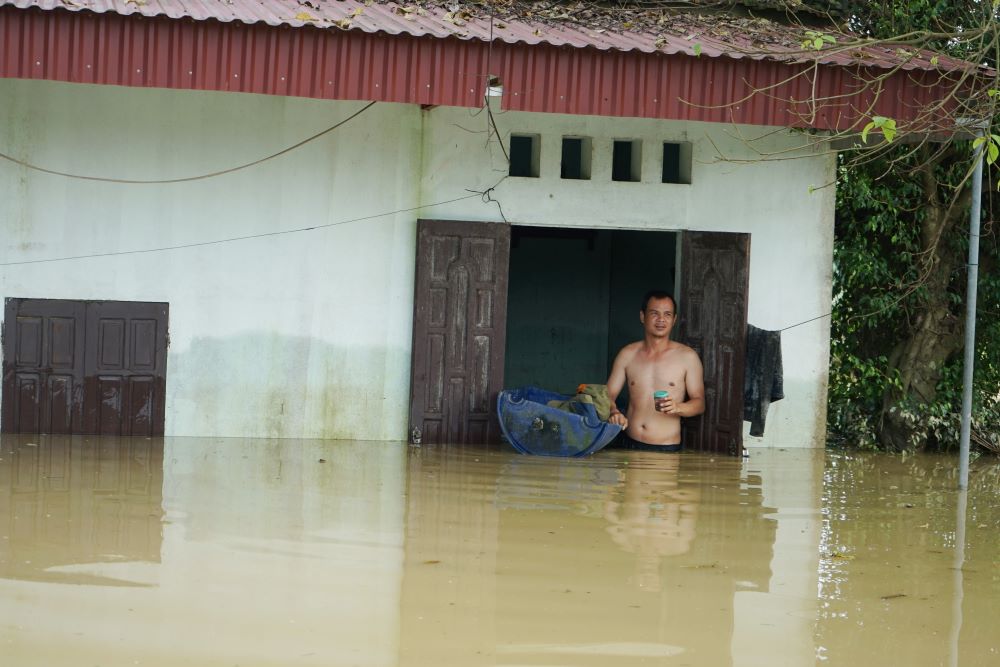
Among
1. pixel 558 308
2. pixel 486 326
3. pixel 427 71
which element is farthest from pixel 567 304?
pixel 427 71

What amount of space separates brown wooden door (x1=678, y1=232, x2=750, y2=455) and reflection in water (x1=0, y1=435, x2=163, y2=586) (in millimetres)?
4862

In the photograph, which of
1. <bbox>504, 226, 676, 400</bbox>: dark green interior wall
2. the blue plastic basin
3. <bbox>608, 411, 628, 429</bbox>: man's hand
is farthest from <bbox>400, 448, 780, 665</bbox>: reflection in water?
<bbox>504, 226, 676, 400</bbox>: dark green interior wall

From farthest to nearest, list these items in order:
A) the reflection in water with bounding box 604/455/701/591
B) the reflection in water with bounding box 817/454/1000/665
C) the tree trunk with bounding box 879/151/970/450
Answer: the tree trunk with bounding box 879/151/970/450 → the reflection in water with bounding box 604/455/701/591 → the reflection in water with bounding box 817/454/1000/665

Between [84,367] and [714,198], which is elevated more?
[714,198]

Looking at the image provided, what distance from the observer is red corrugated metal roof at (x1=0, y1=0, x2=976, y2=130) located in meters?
9.09

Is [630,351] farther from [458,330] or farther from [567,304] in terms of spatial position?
[567,304]

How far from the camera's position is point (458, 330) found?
1096 centimetres

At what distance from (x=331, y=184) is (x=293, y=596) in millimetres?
5864

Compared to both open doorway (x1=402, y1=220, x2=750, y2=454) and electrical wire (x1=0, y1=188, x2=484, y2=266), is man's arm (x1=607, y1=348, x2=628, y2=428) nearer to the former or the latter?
open doorway (x1=402, y1=220, x2=750, y2=454)

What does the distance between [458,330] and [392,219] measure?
1.17 meters

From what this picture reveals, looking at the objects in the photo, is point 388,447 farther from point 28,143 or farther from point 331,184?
point 28,143

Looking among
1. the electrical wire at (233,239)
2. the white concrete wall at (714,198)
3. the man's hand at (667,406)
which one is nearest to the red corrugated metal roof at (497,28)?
the white concrete wall at (714,198)

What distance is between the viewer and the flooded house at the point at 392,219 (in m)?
9.88

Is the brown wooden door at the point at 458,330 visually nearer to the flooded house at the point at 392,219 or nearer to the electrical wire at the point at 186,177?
the flooded house at the point at 392,219
